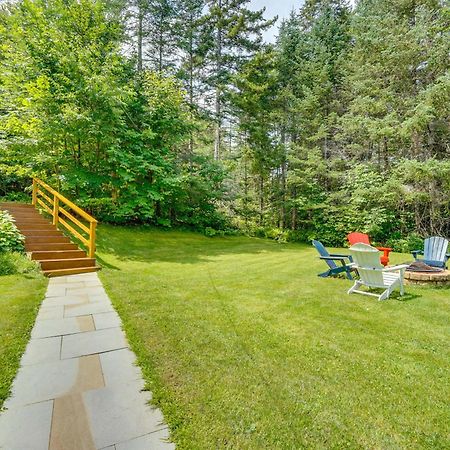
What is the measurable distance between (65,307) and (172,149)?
10495 mm

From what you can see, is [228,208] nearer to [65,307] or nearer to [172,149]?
[172,149]

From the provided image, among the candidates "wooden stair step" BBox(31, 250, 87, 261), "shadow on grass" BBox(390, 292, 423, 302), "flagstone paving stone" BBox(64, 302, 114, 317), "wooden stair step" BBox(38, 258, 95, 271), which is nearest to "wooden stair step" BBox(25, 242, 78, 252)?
"wooden stair step" BBox(31, 250, 87, 261)

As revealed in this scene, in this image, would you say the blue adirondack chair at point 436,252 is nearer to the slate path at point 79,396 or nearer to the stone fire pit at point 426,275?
the stone fire pit at point 426,275

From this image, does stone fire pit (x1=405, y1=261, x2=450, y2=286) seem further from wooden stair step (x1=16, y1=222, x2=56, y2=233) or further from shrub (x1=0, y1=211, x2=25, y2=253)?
wooden stair step (x1=16, y1=222, x2=56, y2=233)

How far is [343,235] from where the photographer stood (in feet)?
45.9

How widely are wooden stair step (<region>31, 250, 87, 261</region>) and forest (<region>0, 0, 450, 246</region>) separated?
315 centimetres

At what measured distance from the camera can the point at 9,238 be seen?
6168 millimetres

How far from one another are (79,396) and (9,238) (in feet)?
18.2

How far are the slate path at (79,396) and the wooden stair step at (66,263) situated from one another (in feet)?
9.32

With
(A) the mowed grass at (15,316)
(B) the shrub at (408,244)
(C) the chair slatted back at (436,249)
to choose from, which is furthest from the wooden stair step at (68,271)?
(B) the shrub at (408,244)

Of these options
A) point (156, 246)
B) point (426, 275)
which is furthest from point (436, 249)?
point (156, 246)

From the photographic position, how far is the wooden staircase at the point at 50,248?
6.05 meters

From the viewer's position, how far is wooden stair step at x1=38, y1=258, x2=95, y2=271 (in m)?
5.95

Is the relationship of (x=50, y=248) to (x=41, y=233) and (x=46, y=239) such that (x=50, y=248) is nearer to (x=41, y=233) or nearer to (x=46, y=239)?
(x=46, y=239)
